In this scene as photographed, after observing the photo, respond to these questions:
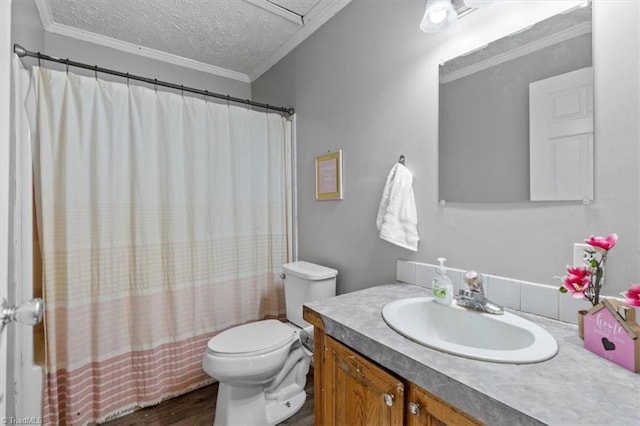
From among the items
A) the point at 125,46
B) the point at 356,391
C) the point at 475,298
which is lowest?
the point at 356,391

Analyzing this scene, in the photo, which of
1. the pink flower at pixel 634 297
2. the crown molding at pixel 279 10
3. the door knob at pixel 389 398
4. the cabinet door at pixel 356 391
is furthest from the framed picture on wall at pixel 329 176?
the pink flower at pixel 634 297

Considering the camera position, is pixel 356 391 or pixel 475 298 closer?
pixel 356 391

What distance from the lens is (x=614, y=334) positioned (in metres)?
0.67

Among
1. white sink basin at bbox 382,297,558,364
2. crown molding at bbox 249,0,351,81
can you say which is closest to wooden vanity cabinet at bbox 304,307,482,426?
white sink basin at bbox 382,297,558,364

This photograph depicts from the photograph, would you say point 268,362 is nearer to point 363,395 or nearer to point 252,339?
point 252,339

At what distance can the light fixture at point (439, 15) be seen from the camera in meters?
1.13

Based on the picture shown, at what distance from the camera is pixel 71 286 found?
1502mm

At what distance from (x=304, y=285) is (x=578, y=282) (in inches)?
50.1

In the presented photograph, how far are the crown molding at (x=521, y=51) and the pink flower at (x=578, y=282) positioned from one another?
71cm

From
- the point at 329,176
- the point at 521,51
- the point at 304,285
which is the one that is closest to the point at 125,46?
the point at 329,176

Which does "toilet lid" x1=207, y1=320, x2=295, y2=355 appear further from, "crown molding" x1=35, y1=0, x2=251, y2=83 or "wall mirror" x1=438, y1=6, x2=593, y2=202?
"crown molding" x1=35, y1=0, x2=251, y2=83

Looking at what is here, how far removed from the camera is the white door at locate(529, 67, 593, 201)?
88cm

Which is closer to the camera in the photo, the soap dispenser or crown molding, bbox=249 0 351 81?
the soap dispenser

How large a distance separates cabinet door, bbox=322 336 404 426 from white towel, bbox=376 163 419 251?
569 millimetres
